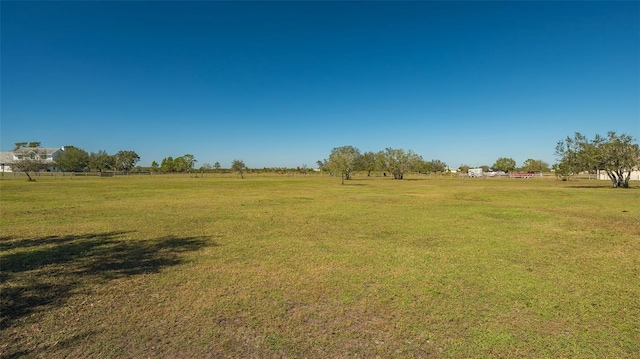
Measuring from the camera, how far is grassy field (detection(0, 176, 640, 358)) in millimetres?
4020

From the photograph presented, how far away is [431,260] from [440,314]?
10.1 ft

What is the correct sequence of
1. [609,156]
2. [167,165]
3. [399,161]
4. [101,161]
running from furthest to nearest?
[167,165], [101,161], [399,161], [609,156]

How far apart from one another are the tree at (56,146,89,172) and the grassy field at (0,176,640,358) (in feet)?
410

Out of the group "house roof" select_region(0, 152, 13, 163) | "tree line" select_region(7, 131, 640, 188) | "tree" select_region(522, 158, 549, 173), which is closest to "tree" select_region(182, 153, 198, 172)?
"tree line" select_region(7, 131, 640, 188)

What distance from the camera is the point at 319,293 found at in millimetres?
5703

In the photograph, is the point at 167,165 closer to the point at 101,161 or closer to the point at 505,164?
the point at 101,161

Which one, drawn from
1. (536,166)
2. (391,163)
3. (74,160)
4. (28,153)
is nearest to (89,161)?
(74,160)

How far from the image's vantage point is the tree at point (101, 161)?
104 meters

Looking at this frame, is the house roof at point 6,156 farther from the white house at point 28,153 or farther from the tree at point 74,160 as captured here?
the tree at point 74,160

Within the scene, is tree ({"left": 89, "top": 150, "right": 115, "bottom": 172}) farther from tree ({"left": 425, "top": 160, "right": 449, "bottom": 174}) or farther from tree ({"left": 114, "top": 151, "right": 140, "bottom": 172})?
tree ({"left": 425, "top": 160, "right": 449, "bottom": 174})

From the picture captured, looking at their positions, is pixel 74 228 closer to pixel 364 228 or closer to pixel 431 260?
pixel 364 228

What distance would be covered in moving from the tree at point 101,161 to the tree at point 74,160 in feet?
9.79

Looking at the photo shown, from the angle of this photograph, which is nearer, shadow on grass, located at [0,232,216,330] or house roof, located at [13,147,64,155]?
shadow on grass, located at [0,232,216,330]

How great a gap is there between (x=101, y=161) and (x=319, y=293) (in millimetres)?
123359
